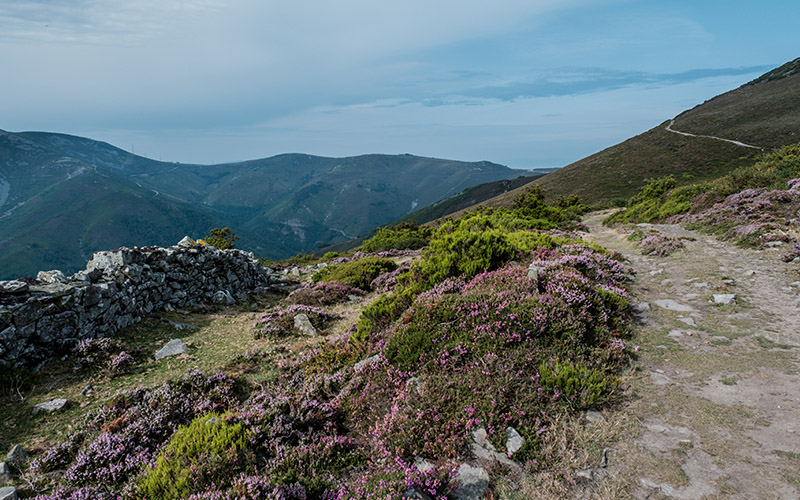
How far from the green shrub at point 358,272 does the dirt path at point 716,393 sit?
10258 mm

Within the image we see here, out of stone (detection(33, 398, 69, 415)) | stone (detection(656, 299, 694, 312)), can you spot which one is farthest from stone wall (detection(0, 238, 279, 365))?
stone (detection(656, 299, 694, 312))

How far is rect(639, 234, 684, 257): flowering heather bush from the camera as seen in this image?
1290 centimetres

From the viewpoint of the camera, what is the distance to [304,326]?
10422 mm

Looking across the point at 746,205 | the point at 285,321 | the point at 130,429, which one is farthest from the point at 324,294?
the point at 746,205

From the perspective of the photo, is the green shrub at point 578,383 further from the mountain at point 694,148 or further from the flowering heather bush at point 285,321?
the mountain at point 694,148

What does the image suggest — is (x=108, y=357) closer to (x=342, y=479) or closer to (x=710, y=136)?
(x=342, y=479)

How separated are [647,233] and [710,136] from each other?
7859 centimetres

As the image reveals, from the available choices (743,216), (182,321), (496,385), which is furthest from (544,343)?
(743,216)

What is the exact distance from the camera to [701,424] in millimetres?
4312

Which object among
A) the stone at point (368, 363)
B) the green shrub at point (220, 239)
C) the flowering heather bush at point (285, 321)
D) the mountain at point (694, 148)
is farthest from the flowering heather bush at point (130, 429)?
the mountain at point (694, 148)

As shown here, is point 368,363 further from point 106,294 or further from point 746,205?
point 746,205

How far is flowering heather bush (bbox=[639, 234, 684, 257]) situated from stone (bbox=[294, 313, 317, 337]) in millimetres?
12163

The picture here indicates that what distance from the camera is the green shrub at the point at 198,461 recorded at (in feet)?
13.3

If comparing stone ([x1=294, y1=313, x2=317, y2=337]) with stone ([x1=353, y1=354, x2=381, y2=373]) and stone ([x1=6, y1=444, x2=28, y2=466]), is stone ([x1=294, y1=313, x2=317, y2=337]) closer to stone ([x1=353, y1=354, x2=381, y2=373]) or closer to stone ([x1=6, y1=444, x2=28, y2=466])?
stone ([x1=353, y1=354, x2=381, y2=373])
